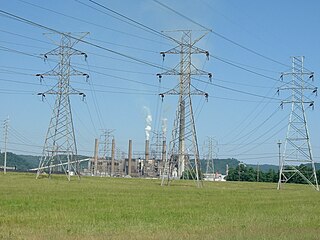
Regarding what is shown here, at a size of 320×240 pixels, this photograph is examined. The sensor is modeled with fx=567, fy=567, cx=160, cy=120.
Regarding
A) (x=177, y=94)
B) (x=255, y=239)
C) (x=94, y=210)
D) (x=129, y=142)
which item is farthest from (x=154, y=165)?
(x=255, y=239)

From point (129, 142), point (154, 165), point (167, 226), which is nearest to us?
point (167, 226)

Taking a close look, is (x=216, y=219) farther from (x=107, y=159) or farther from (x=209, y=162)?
(x=107, y=159)

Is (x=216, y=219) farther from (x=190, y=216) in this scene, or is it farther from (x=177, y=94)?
(x=177, y=94)

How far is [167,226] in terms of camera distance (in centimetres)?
1953

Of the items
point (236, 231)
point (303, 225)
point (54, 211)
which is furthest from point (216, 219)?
point (54, 211)

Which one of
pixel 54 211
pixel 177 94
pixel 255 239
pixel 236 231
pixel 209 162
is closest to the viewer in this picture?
pixel 255 239

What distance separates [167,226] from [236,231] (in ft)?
8.87

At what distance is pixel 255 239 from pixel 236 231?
9.17 ft

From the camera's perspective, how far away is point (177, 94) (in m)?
64.2

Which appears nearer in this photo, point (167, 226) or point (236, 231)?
point (236, 231)

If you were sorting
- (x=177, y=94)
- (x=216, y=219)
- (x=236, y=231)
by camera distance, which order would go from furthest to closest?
(x=177, y=94) < (x=216, y=219) < (x=236, y=231)

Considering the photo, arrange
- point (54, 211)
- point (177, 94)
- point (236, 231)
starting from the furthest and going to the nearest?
point (177, 94), point (54, 211), point (236, 231)

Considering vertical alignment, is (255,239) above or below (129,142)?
below

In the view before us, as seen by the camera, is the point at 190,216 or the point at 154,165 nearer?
the point at 190,216
